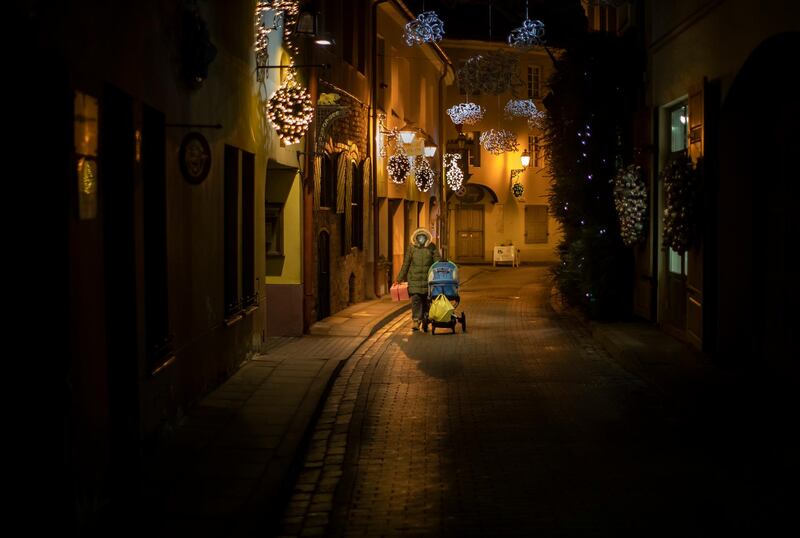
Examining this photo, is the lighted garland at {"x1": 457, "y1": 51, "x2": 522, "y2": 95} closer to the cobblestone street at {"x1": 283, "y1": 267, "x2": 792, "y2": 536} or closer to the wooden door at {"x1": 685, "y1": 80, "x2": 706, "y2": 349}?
the wooden door at {"x1": 685, "y1": 80, "x2": 706, "y2": 349}

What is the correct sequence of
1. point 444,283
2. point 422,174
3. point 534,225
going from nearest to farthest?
point 444,283 < point 422,174 < point 534,225

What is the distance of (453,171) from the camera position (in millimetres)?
35594

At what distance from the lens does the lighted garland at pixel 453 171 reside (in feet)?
117

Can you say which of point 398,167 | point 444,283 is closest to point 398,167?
point 398,167

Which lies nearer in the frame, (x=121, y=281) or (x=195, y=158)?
(x=121, y=281)

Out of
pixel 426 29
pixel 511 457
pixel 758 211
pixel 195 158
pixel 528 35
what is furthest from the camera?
pixel 426 29

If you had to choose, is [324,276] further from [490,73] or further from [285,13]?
[285,13]

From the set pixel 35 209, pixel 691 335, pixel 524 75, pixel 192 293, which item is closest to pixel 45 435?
pixel 35 209

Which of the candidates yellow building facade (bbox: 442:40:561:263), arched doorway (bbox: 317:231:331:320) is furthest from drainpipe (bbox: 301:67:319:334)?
yellow building facade (bbox: 442:40:561:263)

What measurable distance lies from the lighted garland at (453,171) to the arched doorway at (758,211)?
2272 centimetres

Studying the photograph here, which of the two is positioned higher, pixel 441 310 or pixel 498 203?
pixel 498 203

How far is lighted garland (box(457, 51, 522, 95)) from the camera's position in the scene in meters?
19.5

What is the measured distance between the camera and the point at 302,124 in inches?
569

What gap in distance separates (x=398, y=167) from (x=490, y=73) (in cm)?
636
